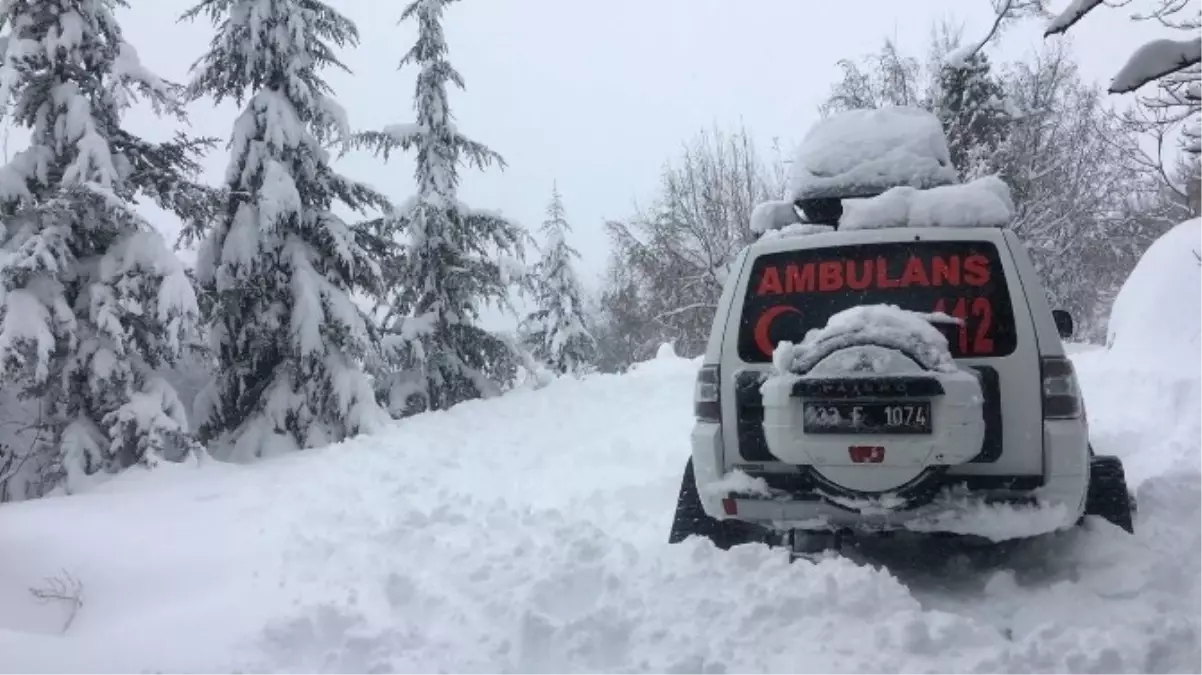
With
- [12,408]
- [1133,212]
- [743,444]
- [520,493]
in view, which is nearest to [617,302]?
[1133,212]

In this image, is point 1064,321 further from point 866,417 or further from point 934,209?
point 866,417

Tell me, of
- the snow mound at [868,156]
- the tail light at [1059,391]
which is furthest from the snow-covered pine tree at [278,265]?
the tail light at [1059,391]

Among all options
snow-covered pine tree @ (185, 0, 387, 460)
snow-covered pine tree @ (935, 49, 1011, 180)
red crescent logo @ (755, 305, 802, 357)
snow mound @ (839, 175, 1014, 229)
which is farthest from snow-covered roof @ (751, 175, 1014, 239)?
snow-covered pine tree @ (935, 49, 1011, 180)

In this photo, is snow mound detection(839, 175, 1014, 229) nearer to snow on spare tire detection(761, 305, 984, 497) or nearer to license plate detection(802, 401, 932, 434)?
snow on spare tire detection(761, 305, 984, 497)

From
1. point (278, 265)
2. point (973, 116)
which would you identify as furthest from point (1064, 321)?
point (973, 116)

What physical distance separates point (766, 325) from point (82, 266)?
9.26m

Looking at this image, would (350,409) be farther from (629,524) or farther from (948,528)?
(948,528)

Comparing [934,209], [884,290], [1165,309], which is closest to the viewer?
[884,290]

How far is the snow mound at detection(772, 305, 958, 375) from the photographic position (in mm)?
4059

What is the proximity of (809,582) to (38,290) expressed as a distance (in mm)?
9600

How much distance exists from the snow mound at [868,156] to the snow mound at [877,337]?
101 inches

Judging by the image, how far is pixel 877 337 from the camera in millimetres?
4098

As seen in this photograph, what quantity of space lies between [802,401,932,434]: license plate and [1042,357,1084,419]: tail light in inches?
26.0

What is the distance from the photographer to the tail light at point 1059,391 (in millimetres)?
4188
